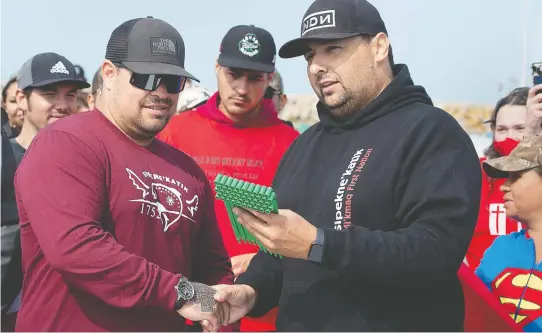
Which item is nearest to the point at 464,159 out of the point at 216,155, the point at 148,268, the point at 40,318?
the point at 148,268

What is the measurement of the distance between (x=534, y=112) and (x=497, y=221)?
76 centimetres

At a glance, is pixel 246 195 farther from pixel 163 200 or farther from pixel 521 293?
pixel 521 293

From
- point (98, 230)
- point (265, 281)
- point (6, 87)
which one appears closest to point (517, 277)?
point (265, 281)

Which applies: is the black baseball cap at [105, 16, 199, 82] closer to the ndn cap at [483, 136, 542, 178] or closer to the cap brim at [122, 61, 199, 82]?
the cap brim at [122, 61, 199, 82]

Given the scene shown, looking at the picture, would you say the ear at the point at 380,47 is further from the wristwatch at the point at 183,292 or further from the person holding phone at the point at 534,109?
the person holding phone at the point at 534,109

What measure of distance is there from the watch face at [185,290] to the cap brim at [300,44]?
1.07 meters

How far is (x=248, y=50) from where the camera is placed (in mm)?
4891

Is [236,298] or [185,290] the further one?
[236,298]

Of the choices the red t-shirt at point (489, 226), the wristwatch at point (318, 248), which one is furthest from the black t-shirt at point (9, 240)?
the red t-shirt at point (489, 226)

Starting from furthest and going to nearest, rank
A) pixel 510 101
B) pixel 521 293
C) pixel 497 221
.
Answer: pixel 510 101, pixel 497 221, pixel 521 293

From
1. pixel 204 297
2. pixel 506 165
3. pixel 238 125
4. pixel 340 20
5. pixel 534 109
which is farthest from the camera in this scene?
pixel 238 125

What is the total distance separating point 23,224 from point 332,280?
4.34 ft

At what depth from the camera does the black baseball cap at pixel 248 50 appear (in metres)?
4.87

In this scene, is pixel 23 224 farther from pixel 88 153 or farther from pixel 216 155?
pixel 216 155
